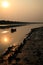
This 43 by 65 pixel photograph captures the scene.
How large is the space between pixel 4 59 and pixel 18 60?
4.19 ft

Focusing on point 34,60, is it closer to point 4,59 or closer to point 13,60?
point 13,60

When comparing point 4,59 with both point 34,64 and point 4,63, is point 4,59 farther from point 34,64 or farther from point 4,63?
point 34,64

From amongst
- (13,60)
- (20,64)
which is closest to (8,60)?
(13,60)

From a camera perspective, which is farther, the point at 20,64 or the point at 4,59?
the point at 4,59

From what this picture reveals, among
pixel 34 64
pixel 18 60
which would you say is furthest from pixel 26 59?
pixel 34 64

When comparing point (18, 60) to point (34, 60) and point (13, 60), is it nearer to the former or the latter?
point (13, 60)

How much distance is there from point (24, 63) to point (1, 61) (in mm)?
2057

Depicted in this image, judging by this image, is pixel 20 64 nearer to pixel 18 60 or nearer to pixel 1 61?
pixel 18 60

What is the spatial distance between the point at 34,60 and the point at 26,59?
0.78m

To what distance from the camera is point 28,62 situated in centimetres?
1140

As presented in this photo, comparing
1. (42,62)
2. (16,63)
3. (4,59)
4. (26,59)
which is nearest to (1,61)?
(4,59)

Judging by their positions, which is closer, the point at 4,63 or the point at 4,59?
the point at 4,63

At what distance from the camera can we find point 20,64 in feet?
35.8

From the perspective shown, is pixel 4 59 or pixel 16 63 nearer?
pixel 16 63
